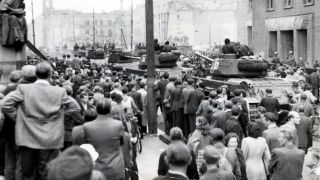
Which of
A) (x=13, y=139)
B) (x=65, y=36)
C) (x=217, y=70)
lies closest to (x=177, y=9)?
(x=65, y=36)

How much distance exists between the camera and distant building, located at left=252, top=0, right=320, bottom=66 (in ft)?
116

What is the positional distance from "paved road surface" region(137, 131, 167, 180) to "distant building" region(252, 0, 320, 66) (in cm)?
2254

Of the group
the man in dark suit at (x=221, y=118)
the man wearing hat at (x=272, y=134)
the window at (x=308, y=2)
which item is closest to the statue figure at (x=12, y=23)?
the man in dark suit at (x=221, y=118)

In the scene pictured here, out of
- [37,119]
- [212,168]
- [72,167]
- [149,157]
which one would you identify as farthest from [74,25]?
[72,167]

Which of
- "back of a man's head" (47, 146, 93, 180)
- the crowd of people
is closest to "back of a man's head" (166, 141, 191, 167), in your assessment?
the crowd of people

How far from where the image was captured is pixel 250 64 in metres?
19.4

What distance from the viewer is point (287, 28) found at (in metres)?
39.4

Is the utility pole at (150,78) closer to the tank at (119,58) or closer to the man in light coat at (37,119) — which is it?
the man in light coat at (37,119)

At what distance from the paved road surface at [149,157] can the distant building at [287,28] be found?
74.0ft

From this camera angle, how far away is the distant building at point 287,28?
35.4 meters

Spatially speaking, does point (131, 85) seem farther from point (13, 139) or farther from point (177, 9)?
point (177, 9)

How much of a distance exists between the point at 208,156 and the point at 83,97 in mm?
6450

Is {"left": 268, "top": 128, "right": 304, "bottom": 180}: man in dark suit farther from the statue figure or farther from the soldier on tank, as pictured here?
the soldier on tank

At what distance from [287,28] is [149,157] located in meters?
28.9
